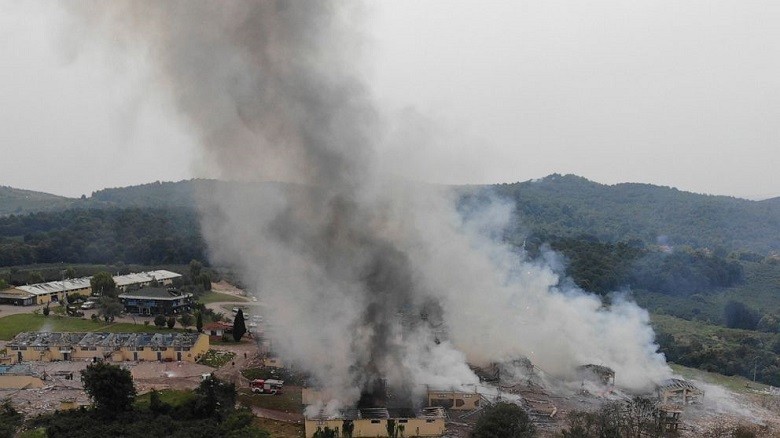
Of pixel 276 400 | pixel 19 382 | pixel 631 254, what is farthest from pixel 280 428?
pixel 631 254

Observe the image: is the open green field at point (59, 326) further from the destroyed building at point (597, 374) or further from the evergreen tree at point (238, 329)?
the destroyed building at point (597, 374)

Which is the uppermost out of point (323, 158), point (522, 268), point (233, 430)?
point (323, 158)

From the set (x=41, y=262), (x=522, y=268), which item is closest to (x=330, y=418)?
(x=522, y=268)

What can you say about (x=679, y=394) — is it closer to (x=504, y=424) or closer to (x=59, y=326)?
(x=504, y=424)

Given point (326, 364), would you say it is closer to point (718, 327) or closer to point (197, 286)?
point (197, 286)

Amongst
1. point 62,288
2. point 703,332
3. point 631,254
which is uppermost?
point 631,254

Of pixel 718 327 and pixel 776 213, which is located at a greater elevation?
pixel 776 213

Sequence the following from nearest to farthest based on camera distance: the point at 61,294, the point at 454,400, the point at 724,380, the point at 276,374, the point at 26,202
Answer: the point at 454,400 < the point at 276,374 < the point at 724,380 < the point at 61,294 < the point at 26,202
